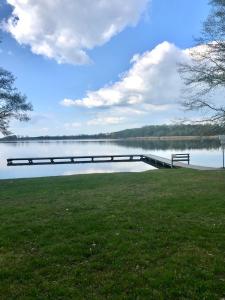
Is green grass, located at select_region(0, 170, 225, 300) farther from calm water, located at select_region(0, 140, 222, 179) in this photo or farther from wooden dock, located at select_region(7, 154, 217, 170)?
wooden dock, located at select_region(7, 154, 217, 170)

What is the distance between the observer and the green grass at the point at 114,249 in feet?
16.0

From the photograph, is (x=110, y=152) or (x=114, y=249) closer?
(x=114, y=249)

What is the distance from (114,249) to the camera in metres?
6.40

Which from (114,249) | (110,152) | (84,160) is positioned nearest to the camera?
(114,249)

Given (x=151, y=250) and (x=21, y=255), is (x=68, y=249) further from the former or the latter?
(x=151, y=250)

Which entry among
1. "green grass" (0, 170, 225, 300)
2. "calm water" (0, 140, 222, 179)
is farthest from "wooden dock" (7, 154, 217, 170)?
"green grass" (0, 170, 225, 300)

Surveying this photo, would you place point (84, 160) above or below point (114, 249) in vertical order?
below

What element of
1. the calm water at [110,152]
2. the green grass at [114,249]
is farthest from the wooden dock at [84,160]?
the green grass at [114,249]

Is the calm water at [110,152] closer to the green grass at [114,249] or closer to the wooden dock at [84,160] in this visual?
the wooden dock at [84,160]

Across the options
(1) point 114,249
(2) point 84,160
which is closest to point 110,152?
(2) point 84,160

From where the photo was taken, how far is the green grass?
191 inches

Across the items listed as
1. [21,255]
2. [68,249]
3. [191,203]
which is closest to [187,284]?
[68,249]

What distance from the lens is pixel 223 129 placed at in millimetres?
20406

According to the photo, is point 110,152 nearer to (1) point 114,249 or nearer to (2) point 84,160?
(2) point 84,160
